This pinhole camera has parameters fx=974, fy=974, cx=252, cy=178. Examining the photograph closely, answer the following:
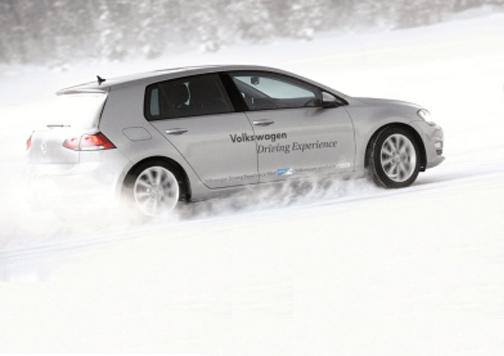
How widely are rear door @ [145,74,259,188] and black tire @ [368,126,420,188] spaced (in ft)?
4.39

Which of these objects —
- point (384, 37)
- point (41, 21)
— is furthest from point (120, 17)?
point (384, 37)

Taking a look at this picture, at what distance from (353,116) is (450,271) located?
3951mm

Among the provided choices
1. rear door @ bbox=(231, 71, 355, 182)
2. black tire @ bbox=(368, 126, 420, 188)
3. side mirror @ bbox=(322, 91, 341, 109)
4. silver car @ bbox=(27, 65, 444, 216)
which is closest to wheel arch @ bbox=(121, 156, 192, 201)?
silver car @ bbox=(27, 65, 444, 216)

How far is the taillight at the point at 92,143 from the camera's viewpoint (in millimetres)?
8695

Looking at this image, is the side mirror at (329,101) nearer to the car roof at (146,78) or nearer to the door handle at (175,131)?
the car roof at (146,78)

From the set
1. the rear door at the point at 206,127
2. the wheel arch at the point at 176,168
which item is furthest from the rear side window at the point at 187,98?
the wheel arch at the point at 176,168

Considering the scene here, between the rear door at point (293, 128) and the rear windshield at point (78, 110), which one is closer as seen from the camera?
the rear windshield at point (78, 110)

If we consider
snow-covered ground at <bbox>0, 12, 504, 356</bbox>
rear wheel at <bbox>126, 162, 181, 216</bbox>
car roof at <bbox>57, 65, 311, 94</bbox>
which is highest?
car roof at <bbox>57, 65, 311, 94</bbox>

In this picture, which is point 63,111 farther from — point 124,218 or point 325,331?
point 325,331

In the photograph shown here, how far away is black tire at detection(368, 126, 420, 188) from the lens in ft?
32.3

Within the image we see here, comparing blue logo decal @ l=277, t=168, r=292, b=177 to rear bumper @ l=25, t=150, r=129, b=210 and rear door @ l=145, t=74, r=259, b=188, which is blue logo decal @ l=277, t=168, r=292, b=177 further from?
rear bumper @ l=25, t=150, r=129, b=210

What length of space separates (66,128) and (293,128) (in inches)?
86.4

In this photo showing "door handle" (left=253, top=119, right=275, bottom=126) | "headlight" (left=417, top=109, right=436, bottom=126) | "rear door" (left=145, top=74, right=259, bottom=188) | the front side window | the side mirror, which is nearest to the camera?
"rear door" (left=145, top=74, right=259, bottom=188)

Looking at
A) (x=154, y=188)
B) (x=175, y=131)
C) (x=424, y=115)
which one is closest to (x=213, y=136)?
(x=175, y=131)
